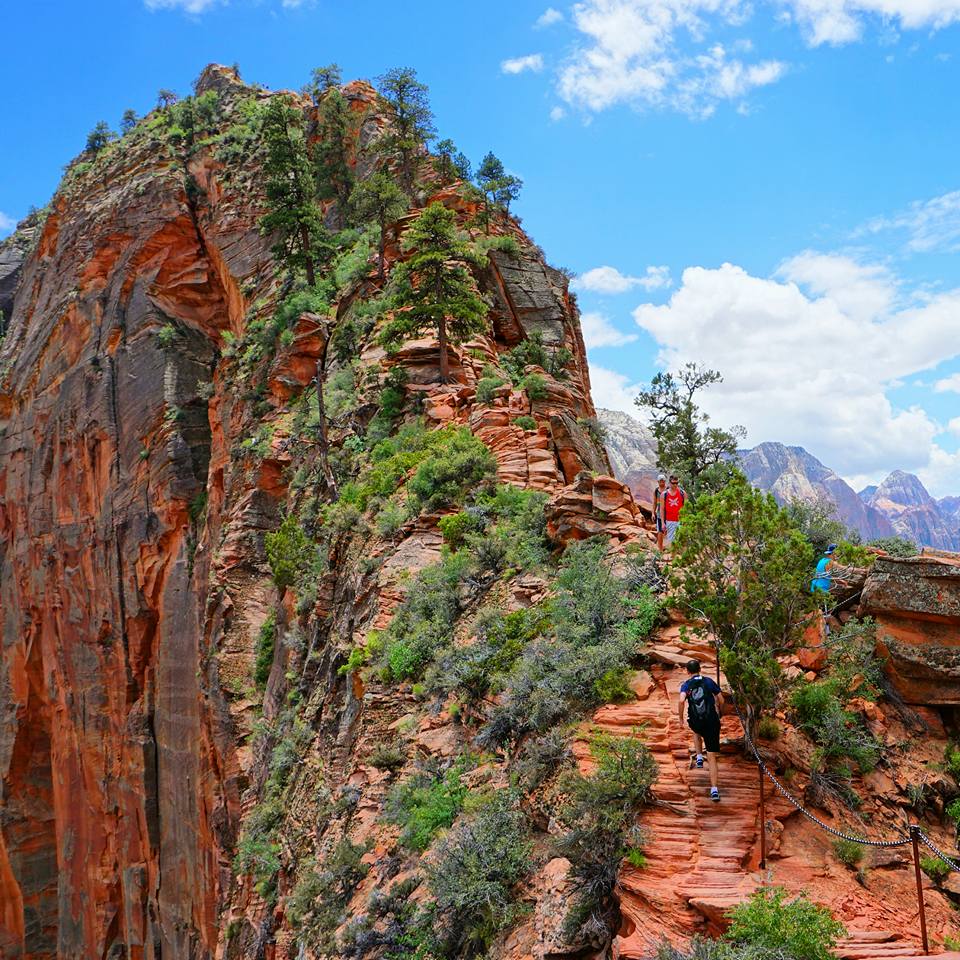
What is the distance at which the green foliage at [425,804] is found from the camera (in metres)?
9.81

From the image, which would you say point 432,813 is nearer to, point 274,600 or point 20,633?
point 274,600

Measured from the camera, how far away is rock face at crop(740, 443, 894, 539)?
409 ft

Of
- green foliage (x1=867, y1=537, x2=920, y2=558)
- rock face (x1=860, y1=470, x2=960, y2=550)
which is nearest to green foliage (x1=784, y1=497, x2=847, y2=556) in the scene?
green foliage (x1=867, y1=537, x2=920, y2=558)

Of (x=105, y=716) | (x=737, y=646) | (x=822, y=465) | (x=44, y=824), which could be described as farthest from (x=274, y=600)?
(x=822, y=465)

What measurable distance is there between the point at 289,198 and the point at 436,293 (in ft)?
37.5

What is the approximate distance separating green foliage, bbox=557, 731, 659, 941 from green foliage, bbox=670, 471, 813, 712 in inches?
66.2

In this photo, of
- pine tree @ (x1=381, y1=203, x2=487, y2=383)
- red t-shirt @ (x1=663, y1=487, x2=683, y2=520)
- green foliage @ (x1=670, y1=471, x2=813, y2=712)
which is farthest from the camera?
pine tree @ (x1=381, y1=203, x2=487, y2=383)

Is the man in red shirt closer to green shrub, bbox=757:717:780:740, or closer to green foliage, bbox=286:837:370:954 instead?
green shrub, bbox=757:717:780:740

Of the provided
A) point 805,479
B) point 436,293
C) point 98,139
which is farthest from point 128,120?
point 805,479

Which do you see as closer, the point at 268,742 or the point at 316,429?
the point at 268,742

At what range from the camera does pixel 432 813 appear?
32.6 ft

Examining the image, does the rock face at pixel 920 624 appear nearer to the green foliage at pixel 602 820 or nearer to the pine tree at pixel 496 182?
the green foliage at pixel 602 820

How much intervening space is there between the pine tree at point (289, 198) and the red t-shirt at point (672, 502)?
22.3 m

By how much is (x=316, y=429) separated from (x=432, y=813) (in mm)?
16711
